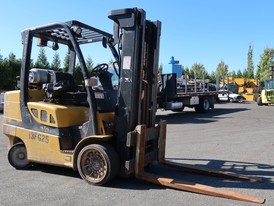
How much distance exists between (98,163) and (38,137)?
4.39 feet

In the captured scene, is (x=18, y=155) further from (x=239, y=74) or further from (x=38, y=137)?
(x=239, y=74)

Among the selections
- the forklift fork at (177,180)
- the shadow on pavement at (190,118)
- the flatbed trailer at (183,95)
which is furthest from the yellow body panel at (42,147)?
the flatbed trailer at (183,95)

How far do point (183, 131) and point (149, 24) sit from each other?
7.33 meters

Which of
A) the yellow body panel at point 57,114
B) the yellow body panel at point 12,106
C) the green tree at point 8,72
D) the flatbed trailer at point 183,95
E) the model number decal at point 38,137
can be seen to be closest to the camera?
the yellow body panel at point 57,114

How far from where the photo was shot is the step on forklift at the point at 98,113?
579 centimetres

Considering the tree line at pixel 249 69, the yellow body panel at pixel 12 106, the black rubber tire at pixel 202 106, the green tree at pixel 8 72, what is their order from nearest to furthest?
the yellow body panel at pixel 12 106, the black rubber tire at pixel 202 106, the green tree at pixel 8 72, the tree line at pixel 249 69

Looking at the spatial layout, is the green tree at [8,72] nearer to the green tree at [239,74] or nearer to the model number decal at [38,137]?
the model number decal at [38,137]

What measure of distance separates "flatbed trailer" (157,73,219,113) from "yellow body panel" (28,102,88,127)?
1161 centimetres

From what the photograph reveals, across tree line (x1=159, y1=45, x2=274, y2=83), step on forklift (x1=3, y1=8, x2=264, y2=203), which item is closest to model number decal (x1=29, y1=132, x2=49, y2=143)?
step on forklift (x1=3, y1=8, x2=264, y2=203)

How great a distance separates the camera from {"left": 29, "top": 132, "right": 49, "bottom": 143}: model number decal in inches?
248

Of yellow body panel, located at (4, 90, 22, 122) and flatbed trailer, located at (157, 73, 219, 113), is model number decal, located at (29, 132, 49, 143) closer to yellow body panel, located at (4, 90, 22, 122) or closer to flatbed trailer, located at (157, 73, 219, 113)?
yellow body panel, located at (4, 90, 22, 122)

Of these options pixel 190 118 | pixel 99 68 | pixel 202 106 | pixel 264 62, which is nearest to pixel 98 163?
pixel 99 68

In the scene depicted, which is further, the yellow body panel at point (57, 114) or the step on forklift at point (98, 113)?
the yellow body panel at point (57, 114)

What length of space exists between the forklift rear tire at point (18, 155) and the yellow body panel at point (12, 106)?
551mm
